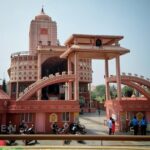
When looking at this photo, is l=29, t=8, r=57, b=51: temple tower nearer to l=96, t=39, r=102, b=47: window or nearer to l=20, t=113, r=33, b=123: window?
l=96, t=39, r=102, b=47: window

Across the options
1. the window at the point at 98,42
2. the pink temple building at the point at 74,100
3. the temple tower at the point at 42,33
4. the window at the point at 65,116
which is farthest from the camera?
the temple tower at the point at 42,33

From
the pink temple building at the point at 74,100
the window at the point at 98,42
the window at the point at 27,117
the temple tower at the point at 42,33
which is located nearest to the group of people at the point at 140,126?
the pink temple building at the point at 74,100

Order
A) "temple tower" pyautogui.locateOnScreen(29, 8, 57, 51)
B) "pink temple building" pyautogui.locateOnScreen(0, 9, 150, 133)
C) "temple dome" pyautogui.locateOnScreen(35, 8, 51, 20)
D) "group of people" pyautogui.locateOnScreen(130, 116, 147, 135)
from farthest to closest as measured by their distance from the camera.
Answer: "temple dome" pyautogui.locateOnScreen(35, 8, 51, 20), "temple tower" pyautogui.locateOnScreen(29, 8, 57, 51), "pink temple building" pyautogui.locateOnScreen(0, 9, 150, 133), "group of people" pyautogui.locateOnScreen(130, 116, 147, 135)

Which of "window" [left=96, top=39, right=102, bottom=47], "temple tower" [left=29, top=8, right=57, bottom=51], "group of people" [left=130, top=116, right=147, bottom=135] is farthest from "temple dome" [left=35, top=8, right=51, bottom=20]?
"group of people" [left=130, top=116, right=147, bottom=135]

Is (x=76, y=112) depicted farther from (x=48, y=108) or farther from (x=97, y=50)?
(x=97, y=50)

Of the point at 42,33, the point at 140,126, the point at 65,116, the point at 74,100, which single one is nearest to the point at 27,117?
the point at 65,116

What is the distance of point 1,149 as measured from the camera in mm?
4379

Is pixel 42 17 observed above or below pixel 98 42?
above

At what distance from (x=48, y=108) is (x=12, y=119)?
11.4 ft

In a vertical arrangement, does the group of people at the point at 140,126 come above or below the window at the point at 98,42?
below

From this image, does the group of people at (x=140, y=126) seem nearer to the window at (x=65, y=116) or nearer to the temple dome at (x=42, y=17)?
the window at (x=65, y=116)

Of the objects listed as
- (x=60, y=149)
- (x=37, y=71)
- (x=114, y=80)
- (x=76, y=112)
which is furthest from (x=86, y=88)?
(x=60, y=149)

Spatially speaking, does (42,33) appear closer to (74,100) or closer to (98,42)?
(98,42)

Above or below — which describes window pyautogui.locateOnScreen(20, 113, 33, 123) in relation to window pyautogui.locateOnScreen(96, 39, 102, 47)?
below
